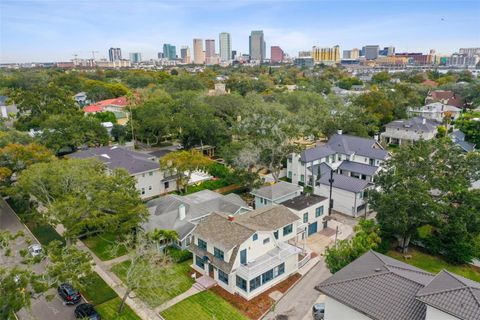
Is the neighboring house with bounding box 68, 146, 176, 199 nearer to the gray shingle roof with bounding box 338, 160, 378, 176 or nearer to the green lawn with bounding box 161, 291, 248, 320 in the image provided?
the green lawn with bounding box 161, 291, 248, 320

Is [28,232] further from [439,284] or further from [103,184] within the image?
[439,284]

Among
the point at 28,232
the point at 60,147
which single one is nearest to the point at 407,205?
the point at 28,232

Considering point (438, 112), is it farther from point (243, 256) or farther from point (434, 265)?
point (243, 256)

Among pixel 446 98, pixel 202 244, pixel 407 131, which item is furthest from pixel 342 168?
pixel 446 98

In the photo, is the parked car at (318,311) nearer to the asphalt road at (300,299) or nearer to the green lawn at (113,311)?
the asphalt road at (300,299)

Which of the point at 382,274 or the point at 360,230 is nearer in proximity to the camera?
the point at 382,274

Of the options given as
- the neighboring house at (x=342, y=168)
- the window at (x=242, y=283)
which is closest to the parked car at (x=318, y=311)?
the window at (x=242, y=283)
